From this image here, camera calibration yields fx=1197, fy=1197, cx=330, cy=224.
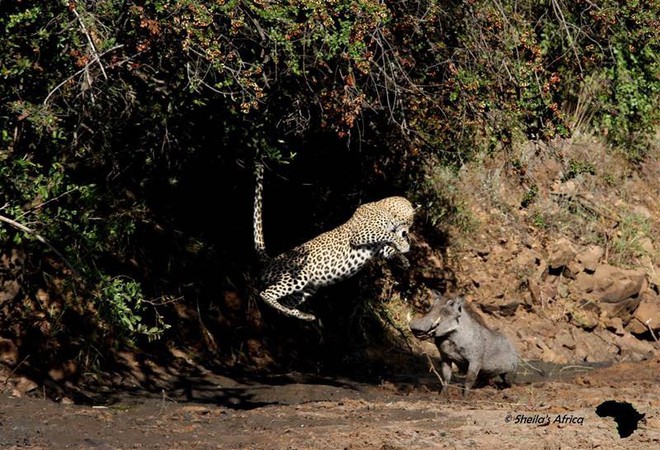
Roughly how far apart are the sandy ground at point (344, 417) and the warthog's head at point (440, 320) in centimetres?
65

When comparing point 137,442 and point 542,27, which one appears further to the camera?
point 542,27

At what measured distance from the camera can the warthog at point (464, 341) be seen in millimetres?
11922

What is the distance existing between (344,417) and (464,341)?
75.6 inches

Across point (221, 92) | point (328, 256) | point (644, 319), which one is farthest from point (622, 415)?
point (644, 319)

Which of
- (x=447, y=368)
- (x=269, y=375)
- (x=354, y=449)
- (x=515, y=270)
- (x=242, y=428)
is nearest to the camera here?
(x=354, y=449)

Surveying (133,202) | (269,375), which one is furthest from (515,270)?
(133,202)

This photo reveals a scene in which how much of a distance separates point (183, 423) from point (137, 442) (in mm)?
844

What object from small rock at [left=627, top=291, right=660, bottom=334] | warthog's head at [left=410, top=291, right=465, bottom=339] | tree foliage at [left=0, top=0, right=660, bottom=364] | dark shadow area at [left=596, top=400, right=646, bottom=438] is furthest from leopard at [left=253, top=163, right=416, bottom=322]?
small rock at [left=627, top=291, right=660, bottom=334]

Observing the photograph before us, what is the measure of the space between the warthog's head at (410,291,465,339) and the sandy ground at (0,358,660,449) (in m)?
0.65

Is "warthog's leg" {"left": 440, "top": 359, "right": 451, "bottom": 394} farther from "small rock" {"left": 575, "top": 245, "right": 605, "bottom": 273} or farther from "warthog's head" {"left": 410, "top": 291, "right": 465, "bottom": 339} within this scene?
"small rock" {"left": 575, "top": 245, "right": 605, "bottom": 273}

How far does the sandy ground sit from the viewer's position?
→ 9.59m

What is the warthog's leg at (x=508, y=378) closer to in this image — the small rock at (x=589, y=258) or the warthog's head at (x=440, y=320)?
the warthog's head at (x=440, y=320)

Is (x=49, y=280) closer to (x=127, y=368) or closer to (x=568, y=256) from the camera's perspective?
(x=127, y=368)

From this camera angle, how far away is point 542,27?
14.2 meters
